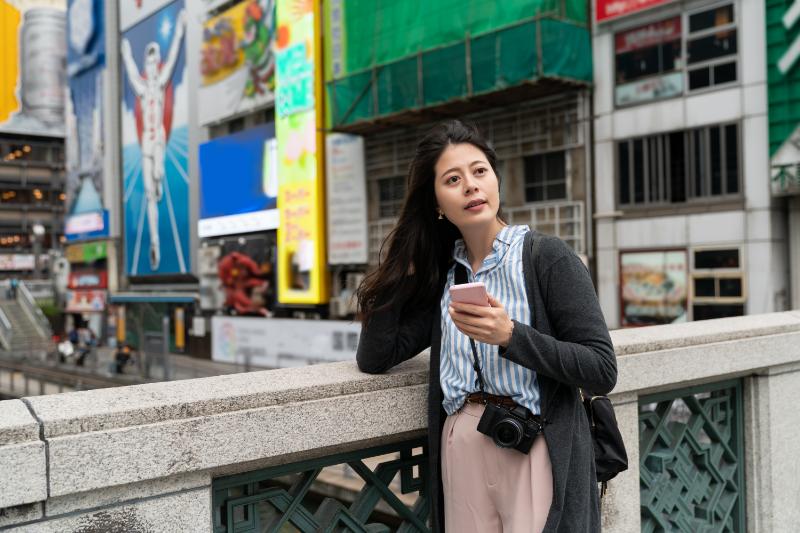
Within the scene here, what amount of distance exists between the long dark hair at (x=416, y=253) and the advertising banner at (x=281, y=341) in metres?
17.5

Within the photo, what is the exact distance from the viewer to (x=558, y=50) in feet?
58.1

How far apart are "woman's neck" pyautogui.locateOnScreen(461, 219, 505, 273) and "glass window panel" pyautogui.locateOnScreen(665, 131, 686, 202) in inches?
624

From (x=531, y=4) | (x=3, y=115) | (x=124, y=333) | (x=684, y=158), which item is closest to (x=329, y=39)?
(x=531, y=4)

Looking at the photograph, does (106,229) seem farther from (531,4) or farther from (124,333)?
(531,4)

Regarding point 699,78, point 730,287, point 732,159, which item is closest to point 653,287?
point 730,287

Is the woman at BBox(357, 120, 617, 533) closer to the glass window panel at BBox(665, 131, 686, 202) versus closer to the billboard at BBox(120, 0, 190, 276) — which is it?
the glass window panel at BBox(665, 131, 686, 202)

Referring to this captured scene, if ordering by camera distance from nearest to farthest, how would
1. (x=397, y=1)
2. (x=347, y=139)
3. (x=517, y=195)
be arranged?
(x=517, y=195) → (x=397, y=1) → (x=347, y=139)

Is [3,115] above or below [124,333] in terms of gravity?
above

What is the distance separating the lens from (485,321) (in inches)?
83.0

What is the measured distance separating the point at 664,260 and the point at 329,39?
14.1 metres

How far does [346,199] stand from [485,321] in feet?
76.6

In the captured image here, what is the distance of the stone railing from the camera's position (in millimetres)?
1960

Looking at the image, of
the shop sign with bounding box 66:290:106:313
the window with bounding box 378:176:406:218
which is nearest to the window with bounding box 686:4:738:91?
the window with bounding box 378:176:406:218

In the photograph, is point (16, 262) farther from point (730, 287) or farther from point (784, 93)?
point (784, 93)
